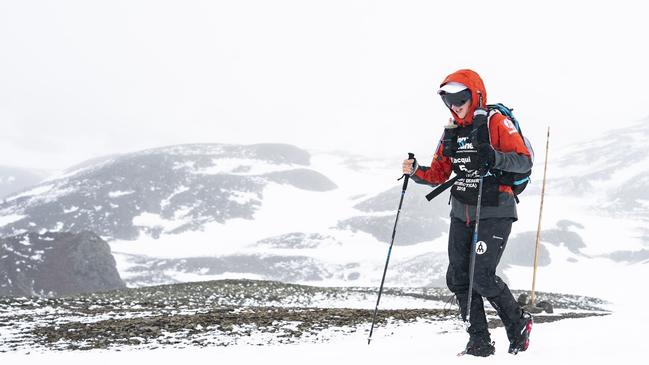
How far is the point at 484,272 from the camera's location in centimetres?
595

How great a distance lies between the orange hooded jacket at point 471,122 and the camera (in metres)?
5.95

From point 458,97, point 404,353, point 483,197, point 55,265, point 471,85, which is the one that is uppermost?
point 471,85

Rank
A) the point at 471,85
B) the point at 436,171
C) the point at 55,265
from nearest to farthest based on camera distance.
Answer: the point at 471,85, the point at 436,171, the point at 55,265

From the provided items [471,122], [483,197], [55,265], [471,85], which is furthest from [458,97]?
[55,265]

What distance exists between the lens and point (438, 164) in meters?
6.84

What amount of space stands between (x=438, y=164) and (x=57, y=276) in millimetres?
73138

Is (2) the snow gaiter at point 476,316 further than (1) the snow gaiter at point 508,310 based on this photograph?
Yes

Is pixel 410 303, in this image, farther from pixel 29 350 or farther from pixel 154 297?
pixel 29 350

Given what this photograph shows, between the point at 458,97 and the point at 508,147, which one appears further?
the point at 458,97

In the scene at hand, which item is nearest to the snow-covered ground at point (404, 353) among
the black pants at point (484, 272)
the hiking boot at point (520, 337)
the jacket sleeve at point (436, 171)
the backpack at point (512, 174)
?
the hiking boot at point (520, 337)

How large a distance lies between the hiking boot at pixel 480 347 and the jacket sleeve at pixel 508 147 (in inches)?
77.8

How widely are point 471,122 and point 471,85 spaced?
0.43m

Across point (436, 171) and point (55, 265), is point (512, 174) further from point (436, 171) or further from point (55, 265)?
point (55, 265)

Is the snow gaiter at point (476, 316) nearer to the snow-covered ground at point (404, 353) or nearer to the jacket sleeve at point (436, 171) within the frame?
the snow-covered ground at point (404, 353)
